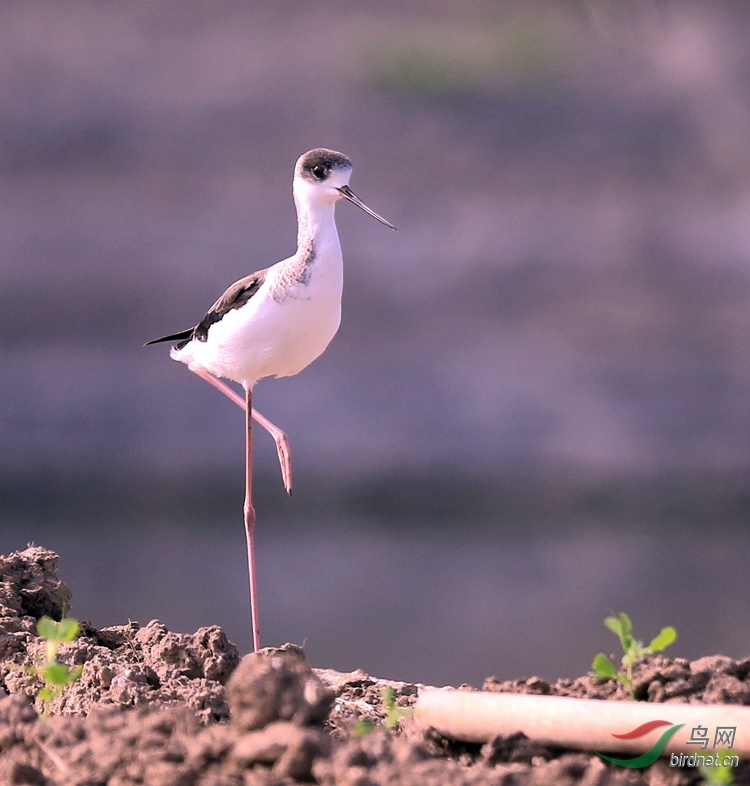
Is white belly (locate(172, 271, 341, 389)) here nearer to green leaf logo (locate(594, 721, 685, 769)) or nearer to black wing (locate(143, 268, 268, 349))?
black wing (locate(143, 268, 268, 349))

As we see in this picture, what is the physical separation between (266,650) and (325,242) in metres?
1.80

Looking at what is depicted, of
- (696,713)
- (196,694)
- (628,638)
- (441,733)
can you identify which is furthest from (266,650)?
(696,713)

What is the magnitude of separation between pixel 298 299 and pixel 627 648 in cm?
239

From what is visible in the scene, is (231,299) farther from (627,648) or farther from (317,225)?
(627,648)

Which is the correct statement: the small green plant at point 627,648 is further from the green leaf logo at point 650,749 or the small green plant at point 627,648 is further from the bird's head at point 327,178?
the bird's head at point 327,178

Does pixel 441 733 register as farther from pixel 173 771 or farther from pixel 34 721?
pixel 34 721

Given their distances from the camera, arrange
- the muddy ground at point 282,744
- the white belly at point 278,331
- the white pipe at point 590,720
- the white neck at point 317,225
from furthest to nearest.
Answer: the white neck at point 317,225 → the white belly at point 278,331 → the white pipe at point 590,720 → the muddy ground at point 282,744

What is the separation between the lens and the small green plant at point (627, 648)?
103 inches

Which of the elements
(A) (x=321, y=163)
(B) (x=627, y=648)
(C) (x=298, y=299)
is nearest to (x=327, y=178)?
(A) (x=321, y=163)

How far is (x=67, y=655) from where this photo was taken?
3.82 m

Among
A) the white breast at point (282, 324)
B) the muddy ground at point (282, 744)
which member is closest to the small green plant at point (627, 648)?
the muddy ground at point (282, 744)

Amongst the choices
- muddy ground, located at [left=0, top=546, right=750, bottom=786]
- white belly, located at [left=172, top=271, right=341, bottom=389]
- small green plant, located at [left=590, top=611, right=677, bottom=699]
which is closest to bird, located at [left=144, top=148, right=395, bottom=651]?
white belly, located at [left=172, top=271, right=341, bottom=389]

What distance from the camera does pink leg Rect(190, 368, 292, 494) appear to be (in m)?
5.61

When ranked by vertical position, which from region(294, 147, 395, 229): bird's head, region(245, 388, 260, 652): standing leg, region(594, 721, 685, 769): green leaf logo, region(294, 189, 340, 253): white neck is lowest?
region(594, 721, 685, 769): green leaf logo
